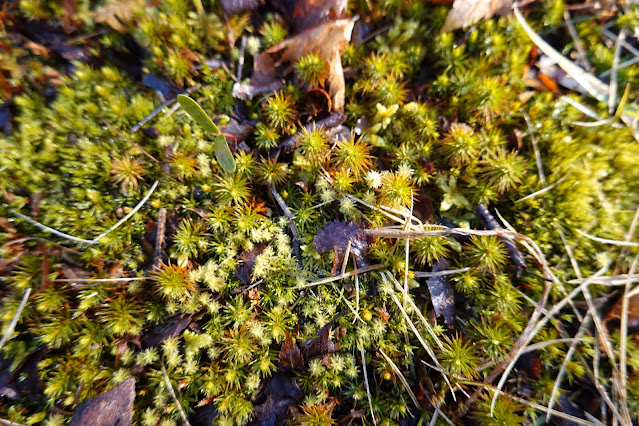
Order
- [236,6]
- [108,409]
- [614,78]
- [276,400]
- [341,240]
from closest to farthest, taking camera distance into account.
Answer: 1. [108,409]
2. [276,400]
3. [341,240]
4. [236,6]
5. [614,78]

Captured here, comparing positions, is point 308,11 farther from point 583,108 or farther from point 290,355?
point 290,355

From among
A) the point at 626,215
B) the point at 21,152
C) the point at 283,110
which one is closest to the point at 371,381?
the point at 283,110

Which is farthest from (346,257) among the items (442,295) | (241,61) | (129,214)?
(241,61)

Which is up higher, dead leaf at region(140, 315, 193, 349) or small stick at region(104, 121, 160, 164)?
small stick at region(104, 121, 160, 164)

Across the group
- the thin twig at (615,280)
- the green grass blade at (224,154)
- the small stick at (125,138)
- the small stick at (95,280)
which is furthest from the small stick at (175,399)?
the thin twig at (615,280)

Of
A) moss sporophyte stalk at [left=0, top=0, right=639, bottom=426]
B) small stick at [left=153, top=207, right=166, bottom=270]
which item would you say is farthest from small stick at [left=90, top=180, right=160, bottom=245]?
small stick at [left=153, top=207, right=166, bottom=270]

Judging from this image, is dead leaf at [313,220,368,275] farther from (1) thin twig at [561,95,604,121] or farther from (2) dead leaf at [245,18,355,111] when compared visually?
(1) thin twig at [561,95,604,121]
